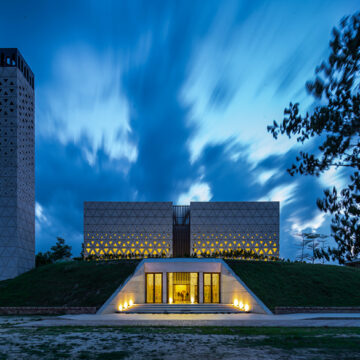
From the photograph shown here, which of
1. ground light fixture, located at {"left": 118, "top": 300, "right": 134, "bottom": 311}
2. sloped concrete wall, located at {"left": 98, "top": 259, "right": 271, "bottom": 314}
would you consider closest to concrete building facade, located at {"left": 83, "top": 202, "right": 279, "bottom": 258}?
sloped concrete wall, located at {"left": 98, "top": 259, "right": 271, "bottom": 314}

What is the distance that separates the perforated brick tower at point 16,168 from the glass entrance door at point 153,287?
38.6 feet

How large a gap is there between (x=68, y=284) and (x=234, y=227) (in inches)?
1030

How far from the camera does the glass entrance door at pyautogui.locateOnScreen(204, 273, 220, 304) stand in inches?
1185

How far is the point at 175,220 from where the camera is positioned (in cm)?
5147

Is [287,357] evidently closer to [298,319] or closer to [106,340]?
[106,340]

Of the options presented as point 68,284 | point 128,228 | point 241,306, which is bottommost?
point 241,306

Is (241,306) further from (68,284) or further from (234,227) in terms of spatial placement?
(234,227)

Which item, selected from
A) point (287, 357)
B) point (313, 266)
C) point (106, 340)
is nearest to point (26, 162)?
point (106, 340)

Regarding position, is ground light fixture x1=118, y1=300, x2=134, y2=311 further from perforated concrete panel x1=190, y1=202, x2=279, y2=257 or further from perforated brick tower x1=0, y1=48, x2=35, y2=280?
perforated concrete panel x1=190, y1=202, x2=279, y2=257

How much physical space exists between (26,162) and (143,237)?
1948 cm

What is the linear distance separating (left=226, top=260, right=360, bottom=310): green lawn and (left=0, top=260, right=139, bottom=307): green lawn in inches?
387

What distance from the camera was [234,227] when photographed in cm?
4884

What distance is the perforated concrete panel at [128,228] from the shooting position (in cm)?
4866

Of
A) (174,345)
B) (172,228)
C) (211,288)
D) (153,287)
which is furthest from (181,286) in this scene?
(174,345)
